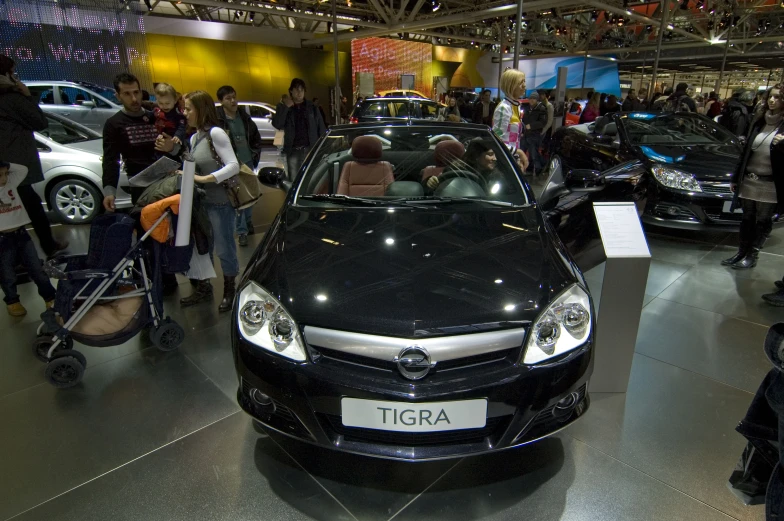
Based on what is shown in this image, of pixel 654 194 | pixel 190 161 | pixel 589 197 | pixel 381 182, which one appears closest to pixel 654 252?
pixel 654 194

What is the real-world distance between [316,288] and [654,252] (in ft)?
13.1

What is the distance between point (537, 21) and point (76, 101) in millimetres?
15995

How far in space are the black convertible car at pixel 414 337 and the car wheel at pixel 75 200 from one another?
14.6ft

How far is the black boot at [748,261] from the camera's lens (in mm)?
3955

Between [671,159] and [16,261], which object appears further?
[671,159]

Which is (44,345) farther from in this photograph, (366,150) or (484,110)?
(484,110)

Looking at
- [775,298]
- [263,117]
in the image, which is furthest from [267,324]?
[263,117]

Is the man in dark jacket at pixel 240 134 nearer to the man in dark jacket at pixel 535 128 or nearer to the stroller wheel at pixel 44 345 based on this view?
the stroller wheel at pixel 44 345

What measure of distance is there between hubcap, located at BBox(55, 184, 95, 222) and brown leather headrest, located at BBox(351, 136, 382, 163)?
13.8 ft

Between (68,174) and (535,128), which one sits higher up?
(535,128)

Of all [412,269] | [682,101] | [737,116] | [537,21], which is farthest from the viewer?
[537,21]

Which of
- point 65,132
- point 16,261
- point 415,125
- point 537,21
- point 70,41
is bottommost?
point 16,261

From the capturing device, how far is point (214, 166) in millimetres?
2863

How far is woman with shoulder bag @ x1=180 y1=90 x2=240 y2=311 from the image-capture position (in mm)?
2734
